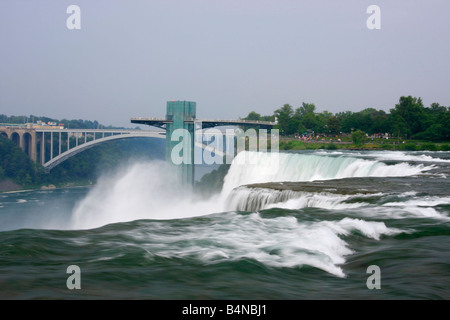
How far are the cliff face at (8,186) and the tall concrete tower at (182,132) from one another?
34.5m

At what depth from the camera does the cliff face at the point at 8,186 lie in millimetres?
67250

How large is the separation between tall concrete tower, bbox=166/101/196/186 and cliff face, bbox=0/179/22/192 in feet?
113

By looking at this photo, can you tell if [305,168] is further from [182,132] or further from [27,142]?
[27,142]

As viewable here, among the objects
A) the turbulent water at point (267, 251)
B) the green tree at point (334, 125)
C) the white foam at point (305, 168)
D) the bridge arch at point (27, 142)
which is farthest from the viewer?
the bridge arch at point (27, 142)

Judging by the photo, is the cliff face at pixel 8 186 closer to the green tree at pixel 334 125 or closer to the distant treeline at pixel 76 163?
the distant treeline at pixel 76 163

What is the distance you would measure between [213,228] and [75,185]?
6761cm

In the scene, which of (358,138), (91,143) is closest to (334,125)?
(358,138)

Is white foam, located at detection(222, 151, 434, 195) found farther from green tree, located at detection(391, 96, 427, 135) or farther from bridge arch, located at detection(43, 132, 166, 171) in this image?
green tree, located at detection(391, 96, 427, 135)

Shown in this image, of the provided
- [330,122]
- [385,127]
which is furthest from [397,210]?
[330,122]

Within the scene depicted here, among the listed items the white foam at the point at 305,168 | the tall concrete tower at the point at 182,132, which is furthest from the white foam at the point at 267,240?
the tall concrete tower at the point at 182,132
